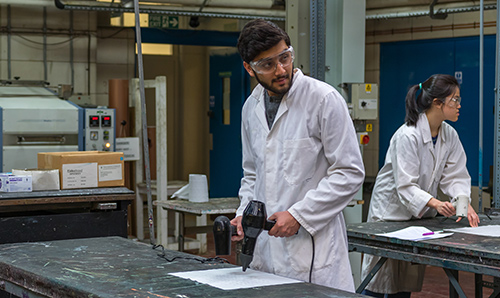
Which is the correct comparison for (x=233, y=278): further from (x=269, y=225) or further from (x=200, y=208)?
(x=200, y=208)

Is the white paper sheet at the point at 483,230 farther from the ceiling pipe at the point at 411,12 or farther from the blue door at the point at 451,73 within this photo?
the blue door at the point at 451,73

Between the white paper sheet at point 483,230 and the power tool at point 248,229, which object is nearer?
the power tool at point 248,229

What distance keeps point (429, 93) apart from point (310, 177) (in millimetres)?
1551

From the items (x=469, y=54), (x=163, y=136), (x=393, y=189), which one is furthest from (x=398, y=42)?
(x=393, y=189)

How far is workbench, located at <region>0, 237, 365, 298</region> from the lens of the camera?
194 centimetres

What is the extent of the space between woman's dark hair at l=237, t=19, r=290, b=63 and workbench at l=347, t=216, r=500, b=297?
1313mm

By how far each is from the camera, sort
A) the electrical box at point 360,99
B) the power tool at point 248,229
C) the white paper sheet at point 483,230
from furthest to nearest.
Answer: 1. the electrical box at point 360,99
2. the white paper sheet at point 483,230
3. the power tool at point 248,229

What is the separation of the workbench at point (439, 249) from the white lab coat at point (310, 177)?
2.61 feet

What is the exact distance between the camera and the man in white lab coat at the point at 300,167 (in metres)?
2.26

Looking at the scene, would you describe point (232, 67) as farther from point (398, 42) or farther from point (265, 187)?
point (265, 187)

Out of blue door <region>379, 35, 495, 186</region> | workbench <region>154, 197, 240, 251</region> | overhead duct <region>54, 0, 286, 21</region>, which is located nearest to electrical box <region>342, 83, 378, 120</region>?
workbench <region>154, 197, 240, 251</region>

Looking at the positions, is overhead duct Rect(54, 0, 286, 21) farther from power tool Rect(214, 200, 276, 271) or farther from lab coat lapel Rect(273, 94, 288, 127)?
power tool Rect(214, 200, 276, 271)

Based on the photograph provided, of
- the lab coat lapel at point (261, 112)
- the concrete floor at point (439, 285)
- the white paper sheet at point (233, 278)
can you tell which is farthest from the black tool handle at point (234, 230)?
the concrete floor at point (439, 285)

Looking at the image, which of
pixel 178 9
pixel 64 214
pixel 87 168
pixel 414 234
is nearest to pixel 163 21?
pixel 178 9
